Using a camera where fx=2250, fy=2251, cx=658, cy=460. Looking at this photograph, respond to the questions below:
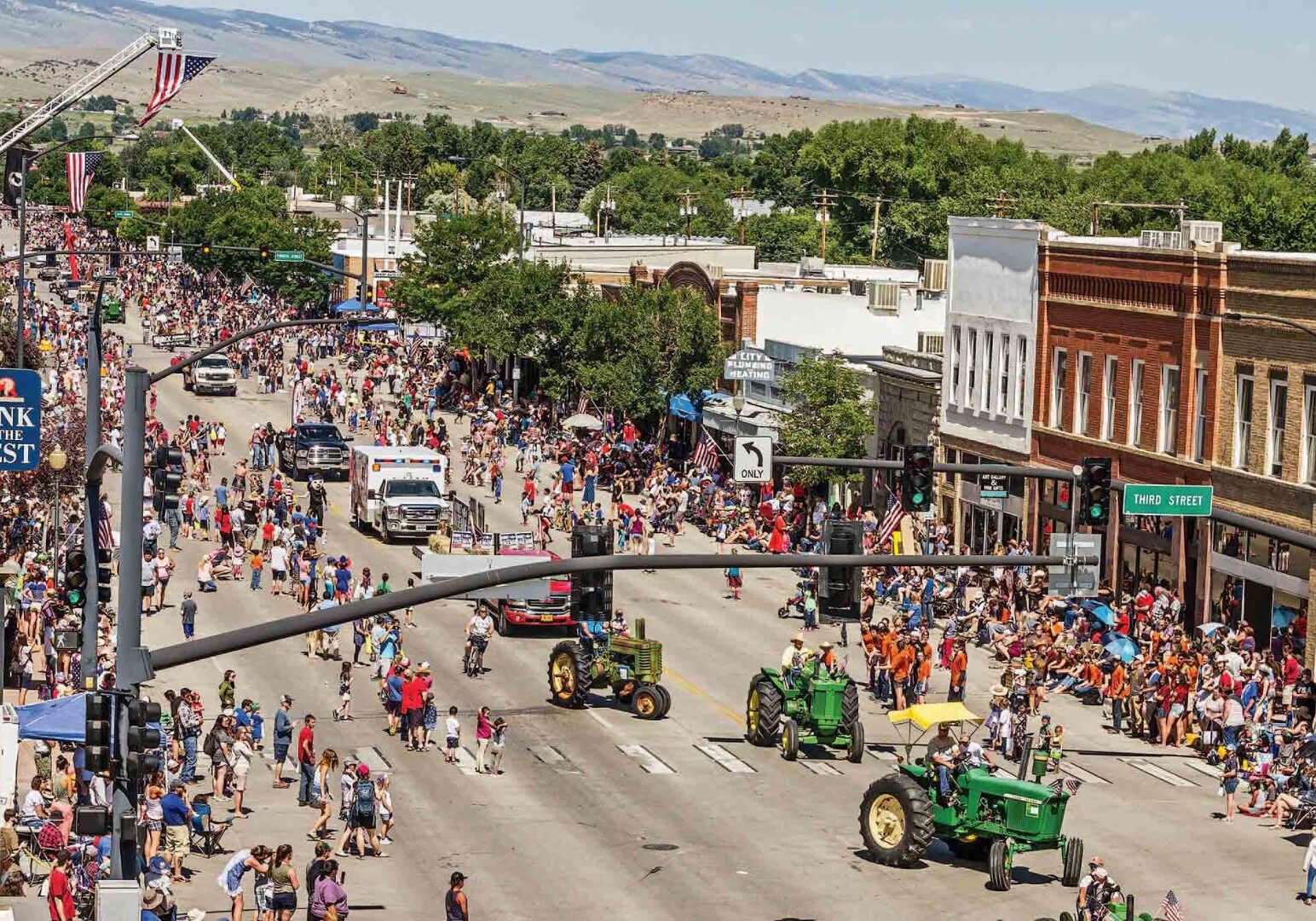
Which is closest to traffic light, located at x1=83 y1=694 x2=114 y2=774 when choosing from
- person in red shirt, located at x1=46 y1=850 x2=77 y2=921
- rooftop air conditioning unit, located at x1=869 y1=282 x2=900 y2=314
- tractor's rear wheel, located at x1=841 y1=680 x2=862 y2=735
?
person in red shirt, located at x1=46 y1=850 x2=77 y2=921

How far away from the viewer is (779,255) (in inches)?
7018

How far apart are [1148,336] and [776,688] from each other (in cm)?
1899

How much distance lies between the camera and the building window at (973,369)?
6312 centimetres

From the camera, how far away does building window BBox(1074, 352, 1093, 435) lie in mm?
57438

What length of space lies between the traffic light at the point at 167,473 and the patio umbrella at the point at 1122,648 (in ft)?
72.7

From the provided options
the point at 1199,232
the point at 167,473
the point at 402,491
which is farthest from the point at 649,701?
the point at 402,491

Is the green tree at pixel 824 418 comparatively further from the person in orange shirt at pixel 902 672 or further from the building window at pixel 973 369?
the person in orange shirt at pixel 902 672

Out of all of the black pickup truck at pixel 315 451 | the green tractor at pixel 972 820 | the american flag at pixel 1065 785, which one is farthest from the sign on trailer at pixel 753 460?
the black pickup truck at pixel 315 451

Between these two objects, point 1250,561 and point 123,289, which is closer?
point 1250,561

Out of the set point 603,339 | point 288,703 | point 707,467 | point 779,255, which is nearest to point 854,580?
point 288,703

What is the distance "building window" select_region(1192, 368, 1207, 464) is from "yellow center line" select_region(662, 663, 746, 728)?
13.9 metres

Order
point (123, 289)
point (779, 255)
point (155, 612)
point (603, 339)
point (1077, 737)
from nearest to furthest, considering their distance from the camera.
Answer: point (1077, 737) → point (155, 612) → point (603, 339) → point (123, 289) → point (779, 255)

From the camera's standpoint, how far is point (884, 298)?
257 feet

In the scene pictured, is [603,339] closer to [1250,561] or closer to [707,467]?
[707,467]
